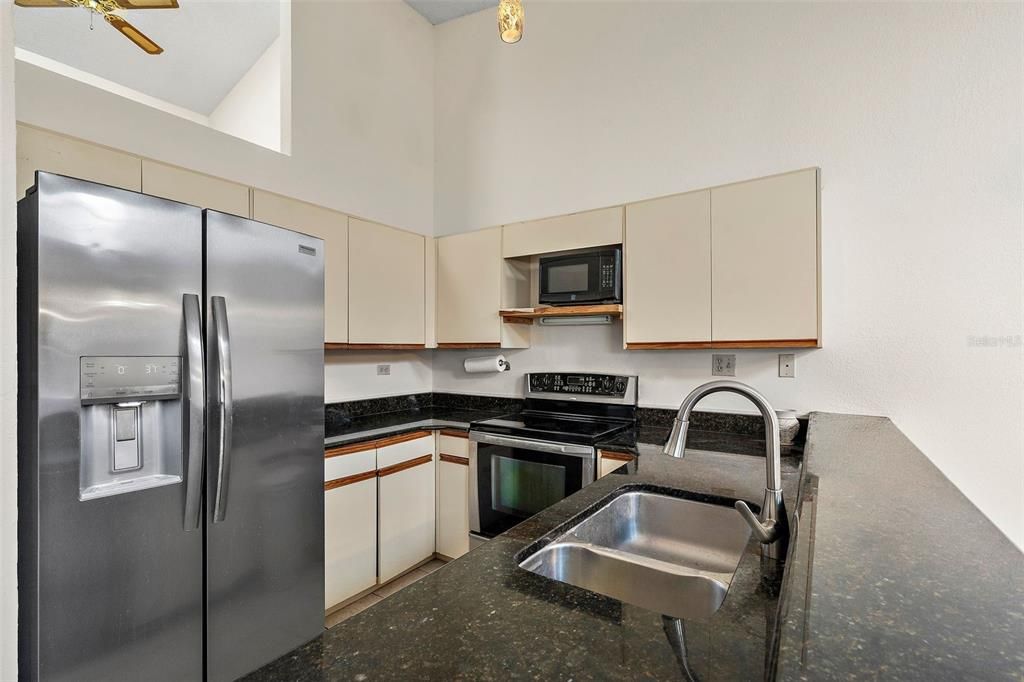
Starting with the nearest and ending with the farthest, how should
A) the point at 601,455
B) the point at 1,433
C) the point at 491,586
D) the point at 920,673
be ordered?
the point at 920,673 < the point at 491,586 < the point at 1,433 < the point at 601,455

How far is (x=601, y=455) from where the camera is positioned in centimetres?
217

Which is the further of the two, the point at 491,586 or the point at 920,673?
the point at 491,586

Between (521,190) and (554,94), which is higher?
(554,94)

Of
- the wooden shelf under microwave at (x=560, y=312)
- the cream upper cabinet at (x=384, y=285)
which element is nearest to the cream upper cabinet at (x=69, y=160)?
the cream upper cabinet at (x=384, y=285)

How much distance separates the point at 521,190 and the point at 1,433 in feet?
9.07

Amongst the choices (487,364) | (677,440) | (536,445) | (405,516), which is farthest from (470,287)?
(677,440)

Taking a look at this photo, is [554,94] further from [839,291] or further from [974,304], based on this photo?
[974,304]

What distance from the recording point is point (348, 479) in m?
2.31

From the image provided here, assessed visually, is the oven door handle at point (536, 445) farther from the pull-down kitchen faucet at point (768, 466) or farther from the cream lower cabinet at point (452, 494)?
the pull-down kitchen faucet at point (768, 466)

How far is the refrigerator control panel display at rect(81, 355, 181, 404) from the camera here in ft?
4.21

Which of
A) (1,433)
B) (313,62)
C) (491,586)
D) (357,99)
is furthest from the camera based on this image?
(357,99)

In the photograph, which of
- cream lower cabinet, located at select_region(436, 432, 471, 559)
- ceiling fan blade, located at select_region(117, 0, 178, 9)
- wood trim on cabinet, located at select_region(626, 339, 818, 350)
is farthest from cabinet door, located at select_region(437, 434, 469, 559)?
ceiling fan blade, located at select_region(117, 0, 178, 9)

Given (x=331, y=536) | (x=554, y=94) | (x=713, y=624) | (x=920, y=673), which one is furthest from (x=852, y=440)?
(x=554, y=94)

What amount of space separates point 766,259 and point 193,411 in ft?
7.45
